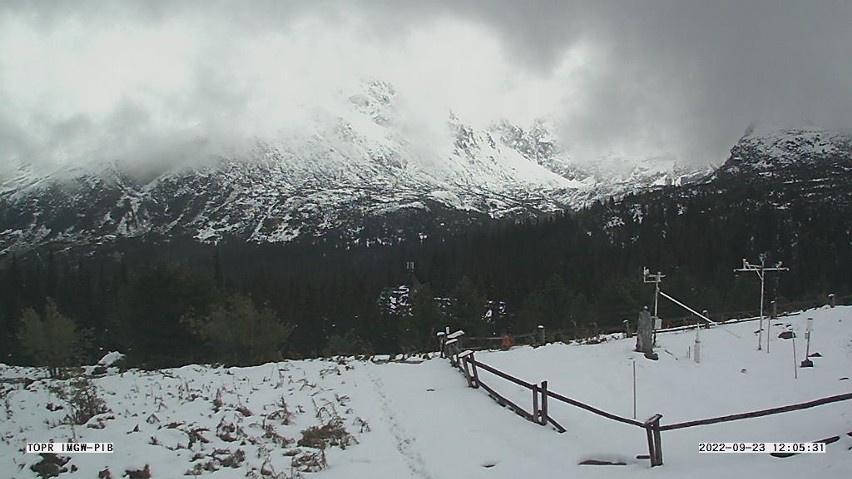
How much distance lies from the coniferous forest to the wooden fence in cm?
1504

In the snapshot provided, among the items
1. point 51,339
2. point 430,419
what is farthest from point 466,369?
point 51,339

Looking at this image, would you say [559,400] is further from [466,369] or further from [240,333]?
[240,333]

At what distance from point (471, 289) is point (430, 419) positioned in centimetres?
4867

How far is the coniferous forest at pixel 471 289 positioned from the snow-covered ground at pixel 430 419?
12160mm

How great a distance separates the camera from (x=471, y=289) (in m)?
63.6

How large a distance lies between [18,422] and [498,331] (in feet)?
240

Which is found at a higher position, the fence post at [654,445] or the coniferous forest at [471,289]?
the coniferous forest at [471,289]

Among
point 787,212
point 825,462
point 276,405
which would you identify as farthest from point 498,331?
point 787,212

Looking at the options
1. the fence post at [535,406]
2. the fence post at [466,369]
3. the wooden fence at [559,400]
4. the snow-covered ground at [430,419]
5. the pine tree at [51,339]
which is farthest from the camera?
the pine tree at [51,339]

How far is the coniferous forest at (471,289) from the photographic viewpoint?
132ft

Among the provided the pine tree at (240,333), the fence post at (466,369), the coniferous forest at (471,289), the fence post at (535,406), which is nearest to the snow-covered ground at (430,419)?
the fence post at (535,406)

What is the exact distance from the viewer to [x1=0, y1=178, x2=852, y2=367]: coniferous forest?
4038 cm

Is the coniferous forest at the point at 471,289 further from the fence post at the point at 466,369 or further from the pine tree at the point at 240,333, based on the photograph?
the fence post at the point at 466,369

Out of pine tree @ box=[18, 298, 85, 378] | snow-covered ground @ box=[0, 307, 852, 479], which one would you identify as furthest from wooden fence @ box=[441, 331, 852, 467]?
pine tree @ box=[18, 298, 85, 378]
